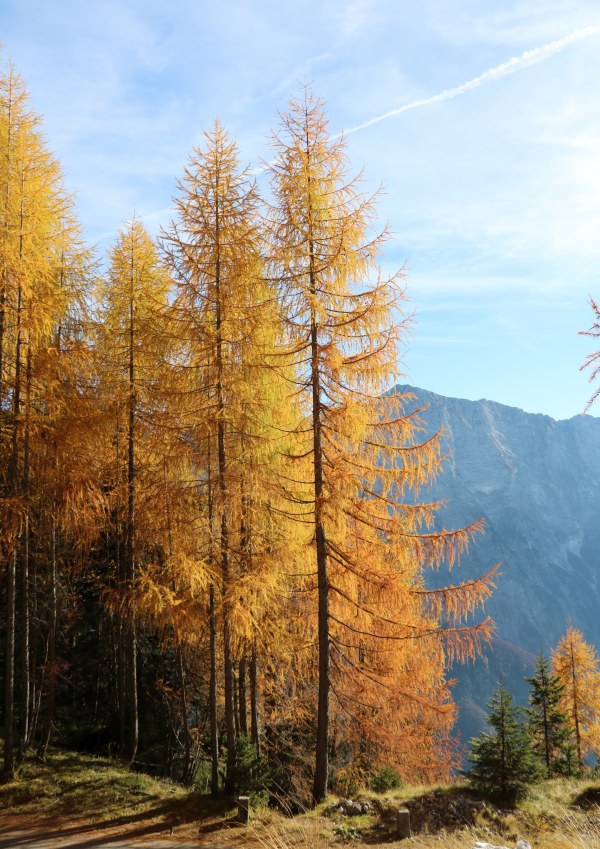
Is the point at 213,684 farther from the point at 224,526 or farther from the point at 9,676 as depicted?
the point at 9,676

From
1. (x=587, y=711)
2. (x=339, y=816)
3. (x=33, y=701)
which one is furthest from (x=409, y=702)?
(x=587, y=711)

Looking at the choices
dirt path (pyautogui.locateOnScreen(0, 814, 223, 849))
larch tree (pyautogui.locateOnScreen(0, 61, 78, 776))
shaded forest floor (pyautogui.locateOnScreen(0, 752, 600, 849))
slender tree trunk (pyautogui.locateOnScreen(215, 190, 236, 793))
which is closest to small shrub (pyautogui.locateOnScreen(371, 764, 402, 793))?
shaded forest floor (pyautogui.locateOnScreen(0, 752, 600, 849))

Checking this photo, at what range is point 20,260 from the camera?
989cm

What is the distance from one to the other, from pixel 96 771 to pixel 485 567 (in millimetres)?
182910

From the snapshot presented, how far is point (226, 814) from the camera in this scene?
9.34 m

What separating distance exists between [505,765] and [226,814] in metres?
4.93

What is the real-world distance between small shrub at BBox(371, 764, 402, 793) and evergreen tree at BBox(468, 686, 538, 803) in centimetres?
189

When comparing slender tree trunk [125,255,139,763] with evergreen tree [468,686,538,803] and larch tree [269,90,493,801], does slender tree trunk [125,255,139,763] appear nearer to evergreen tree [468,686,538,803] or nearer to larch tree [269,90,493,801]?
larch tree [269,90,493,801]

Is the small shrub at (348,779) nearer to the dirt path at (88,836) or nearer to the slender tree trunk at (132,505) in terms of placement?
the slender tree trunk at (132,505)

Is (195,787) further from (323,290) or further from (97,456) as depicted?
(323,290)

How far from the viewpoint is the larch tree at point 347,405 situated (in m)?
9.55

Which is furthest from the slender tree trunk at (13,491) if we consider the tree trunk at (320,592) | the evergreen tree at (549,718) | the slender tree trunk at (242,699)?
the evergreen tree at (549,718)

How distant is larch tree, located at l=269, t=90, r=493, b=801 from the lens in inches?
376

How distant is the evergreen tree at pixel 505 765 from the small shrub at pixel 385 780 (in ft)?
6.19
